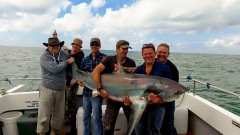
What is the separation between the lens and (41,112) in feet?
16.9

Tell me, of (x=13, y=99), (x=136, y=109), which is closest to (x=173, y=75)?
(x=136, y=109)

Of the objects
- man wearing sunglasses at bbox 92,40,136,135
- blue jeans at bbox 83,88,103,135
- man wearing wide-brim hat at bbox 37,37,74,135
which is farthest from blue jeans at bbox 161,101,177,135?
man wearing wide-brim hat at bbox 37,37,74,135

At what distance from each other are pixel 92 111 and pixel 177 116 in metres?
1.84

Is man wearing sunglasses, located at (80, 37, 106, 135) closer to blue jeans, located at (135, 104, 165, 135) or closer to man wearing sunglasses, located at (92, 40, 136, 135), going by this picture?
man wearing sunglasses, located at (92, 40, 136, 135)

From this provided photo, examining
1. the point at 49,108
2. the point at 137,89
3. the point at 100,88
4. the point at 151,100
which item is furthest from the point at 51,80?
the point at 151,100

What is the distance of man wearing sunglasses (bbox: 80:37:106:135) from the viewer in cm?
479

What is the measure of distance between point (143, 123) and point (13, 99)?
335 centimetres

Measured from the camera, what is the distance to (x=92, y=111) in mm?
4957

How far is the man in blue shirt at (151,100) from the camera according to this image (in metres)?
3.85

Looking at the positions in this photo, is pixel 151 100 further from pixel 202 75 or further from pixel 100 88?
pixel 202 75

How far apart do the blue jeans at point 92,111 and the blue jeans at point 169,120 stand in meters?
1.15

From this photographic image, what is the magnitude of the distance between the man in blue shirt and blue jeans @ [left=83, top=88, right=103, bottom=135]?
2.71 ft

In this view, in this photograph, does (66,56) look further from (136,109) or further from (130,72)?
(136,109)

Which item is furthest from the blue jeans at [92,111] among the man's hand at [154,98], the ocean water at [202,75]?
the ocean water at [202,75]
